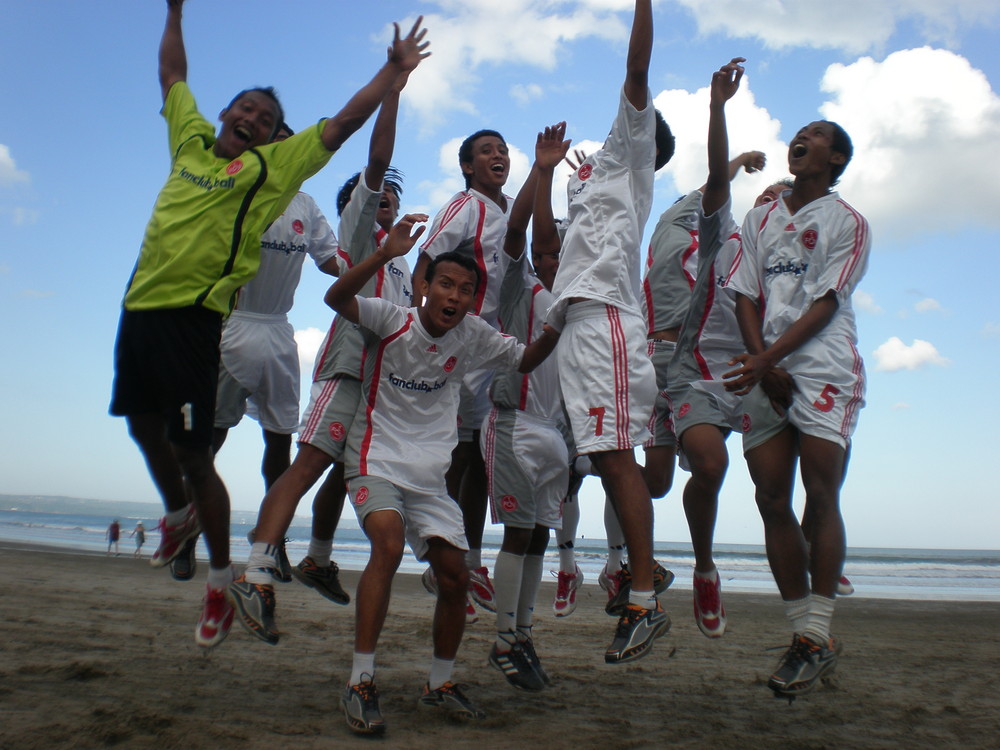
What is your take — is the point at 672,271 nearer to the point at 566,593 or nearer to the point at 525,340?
the point at 525,340

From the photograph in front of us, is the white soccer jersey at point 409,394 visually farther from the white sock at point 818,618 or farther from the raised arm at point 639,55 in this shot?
the white sock at point 818,618

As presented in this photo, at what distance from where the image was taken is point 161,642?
235 inches

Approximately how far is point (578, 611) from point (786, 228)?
283 inches

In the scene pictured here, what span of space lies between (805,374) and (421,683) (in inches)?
113

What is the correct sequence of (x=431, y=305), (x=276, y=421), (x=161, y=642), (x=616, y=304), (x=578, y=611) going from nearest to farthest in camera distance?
1. (x=616, y=304)
2. (x=431, y=305)
3. (x=276, y=421)
4. (x=161, y=642)
5. (x=578, y=611)

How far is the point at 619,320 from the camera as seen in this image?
4.24m

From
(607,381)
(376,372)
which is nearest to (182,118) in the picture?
(376,372)

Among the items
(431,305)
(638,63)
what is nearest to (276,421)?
(431,305)

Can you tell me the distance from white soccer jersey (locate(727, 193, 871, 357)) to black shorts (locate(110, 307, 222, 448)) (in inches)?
116

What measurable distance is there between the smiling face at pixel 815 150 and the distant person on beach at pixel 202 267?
220 centimetres

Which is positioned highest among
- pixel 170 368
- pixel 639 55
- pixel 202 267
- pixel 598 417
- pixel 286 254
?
pixel 639 55

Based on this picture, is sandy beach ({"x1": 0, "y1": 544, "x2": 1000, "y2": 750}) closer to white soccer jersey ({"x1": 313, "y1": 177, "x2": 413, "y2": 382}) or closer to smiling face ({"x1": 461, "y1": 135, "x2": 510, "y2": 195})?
white soccer jersey ({"x1": 313, "y1": 177, "x2": 413, "y2": 382})

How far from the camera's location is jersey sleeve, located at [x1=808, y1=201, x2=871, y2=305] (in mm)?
4332

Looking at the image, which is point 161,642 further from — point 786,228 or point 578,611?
point 578,611
